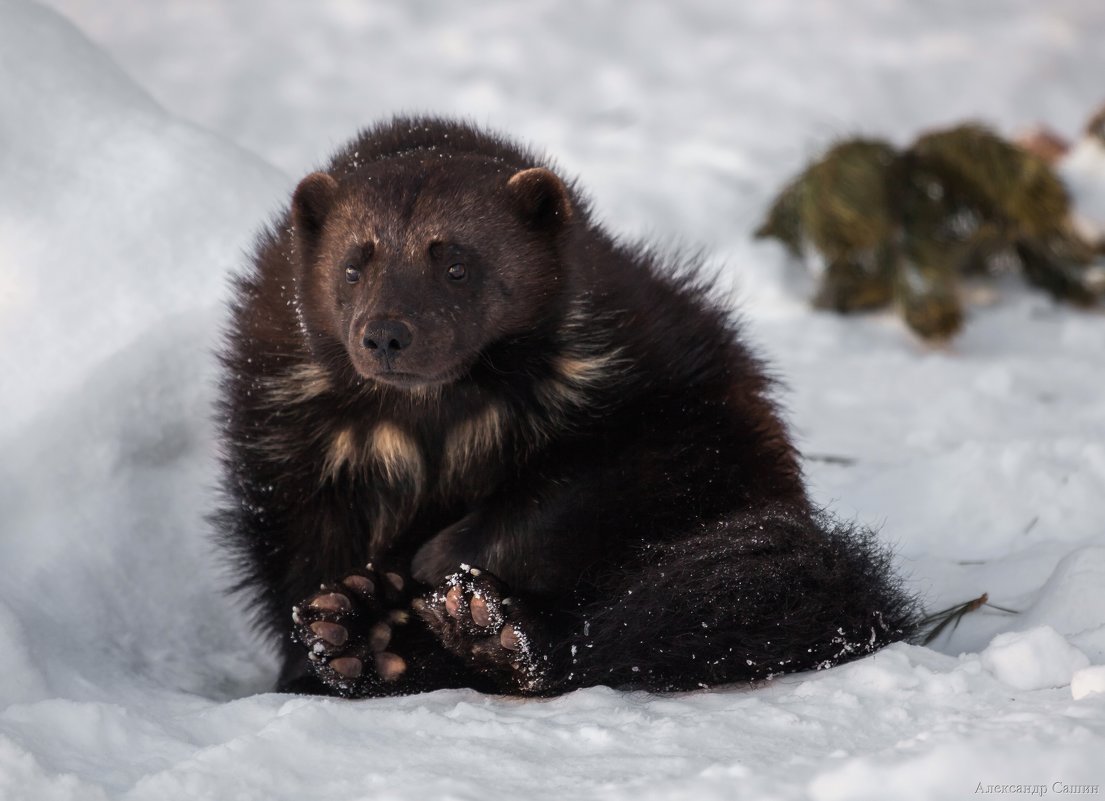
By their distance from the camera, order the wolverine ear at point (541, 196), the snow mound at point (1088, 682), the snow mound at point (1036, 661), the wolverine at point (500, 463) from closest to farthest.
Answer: the snow mound at point (1088, 682) < the snow mound at point (1036, 661) < the wolverine at point (500, 463) < the wolverine ear at point (541, 196)

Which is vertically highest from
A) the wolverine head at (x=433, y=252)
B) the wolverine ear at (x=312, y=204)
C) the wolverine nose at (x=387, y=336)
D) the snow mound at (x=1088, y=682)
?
the wolverine ear at (x=312, y=204)

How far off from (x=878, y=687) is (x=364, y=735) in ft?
2.99

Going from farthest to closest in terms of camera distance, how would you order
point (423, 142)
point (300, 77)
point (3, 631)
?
1. point (300, 77)
2. point (423, 142)
3. point (3, 631)

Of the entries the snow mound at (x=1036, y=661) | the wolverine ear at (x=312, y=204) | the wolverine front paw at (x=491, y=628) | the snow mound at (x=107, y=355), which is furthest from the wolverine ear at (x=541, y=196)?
the snow mound at (x=1036, y=661)

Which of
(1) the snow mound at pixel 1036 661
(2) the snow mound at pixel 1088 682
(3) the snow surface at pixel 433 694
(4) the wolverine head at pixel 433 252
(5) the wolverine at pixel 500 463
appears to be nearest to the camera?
(3) the snow surface at pixel 433 694

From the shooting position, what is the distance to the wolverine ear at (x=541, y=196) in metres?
2.85

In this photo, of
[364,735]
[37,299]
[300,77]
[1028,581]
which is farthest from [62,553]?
[300,77]

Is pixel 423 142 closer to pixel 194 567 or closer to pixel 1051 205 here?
pixel 194 567

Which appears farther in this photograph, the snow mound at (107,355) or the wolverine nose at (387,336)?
the snow mound at (107,355)

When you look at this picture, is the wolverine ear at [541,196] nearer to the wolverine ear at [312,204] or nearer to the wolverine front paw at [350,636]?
the wolverine ear at [312,204]

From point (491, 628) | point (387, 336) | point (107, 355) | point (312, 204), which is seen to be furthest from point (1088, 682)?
point (107, 355)

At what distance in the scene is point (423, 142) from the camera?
10.3 feet

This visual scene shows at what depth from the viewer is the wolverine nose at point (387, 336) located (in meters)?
2.61

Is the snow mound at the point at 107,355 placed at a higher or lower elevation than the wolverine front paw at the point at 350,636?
higher
